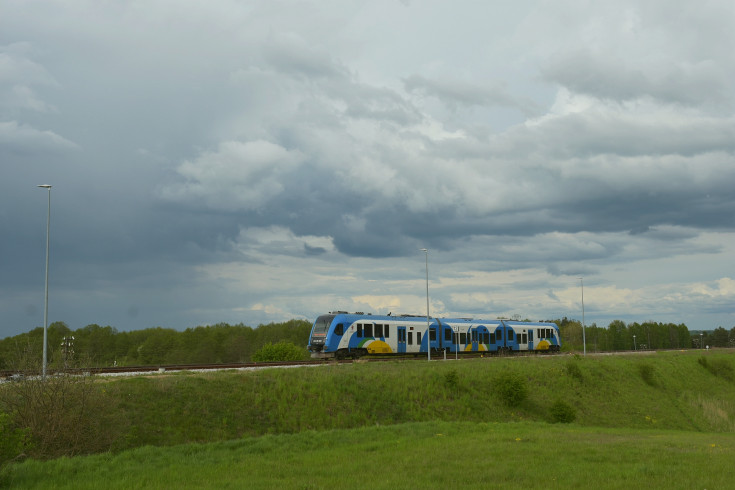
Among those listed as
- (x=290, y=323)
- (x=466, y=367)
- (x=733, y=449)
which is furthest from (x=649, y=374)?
(x=290, y=323)

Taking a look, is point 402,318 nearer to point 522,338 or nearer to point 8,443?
point 522,338

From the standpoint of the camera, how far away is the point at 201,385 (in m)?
24.5

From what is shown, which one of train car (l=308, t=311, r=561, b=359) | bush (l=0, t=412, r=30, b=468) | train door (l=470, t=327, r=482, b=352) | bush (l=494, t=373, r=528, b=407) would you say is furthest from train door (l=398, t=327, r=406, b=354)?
bush (l=0, t=412, r=30, b=468)

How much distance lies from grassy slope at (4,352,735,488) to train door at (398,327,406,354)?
926 cm

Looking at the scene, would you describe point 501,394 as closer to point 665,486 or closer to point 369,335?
point 369,335

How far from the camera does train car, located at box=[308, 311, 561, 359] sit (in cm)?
4244

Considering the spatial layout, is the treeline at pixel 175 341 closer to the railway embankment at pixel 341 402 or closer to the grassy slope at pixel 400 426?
the railway embankment at pixel 341 402

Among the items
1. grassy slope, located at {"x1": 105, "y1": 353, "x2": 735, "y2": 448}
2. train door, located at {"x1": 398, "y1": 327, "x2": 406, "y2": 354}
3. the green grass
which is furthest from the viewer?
train door, located at {"x1": 398, "y1": 327, "x2": 406, "y2": 354}

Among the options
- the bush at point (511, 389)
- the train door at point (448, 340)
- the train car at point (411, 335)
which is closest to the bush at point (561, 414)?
the bush at point (511, 389)

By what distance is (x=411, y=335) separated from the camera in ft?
156

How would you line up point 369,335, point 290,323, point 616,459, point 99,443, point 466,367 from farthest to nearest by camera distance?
point 290,323 → point 369,335 → point 466,367 → point 99,443 → point 616,459

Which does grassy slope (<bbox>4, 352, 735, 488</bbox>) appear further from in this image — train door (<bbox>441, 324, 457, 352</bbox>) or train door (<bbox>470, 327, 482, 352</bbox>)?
train door (<bbox>470, 327, 482, 352</bbox>)

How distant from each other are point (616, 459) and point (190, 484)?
10764 millimetres

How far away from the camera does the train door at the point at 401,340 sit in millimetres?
46562
